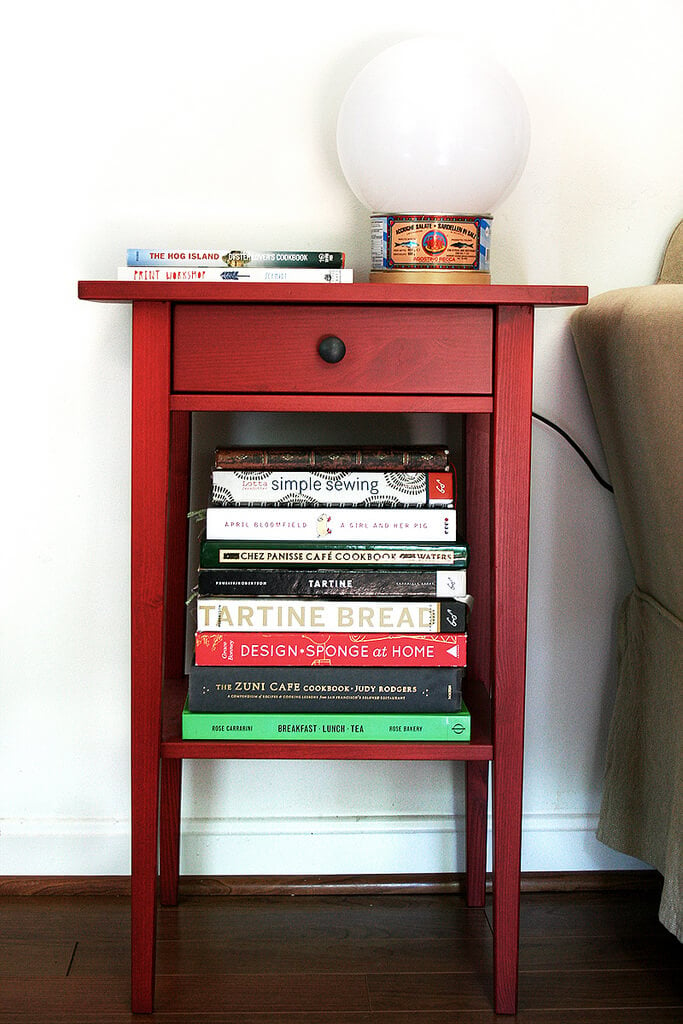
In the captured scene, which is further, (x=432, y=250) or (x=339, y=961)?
(x=339, y=961)

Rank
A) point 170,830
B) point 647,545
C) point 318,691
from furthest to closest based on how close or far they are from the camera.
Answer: point 170,830 < point 647,545 < point 318,691

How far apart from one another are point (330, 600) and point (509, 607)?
20 cm

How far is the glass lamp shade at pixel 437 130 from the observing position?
45.3 inches

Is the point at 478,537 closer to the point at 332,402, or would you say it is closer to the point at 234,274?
the point at 332,402

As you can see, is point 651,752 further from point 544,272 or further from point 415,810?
point 544,272

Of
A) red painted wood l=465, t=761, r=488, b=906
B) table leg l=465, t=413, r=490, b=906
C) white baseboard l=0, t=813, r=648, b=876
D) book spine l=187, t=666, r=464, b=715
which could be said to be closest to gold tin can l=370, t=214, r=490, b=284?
table leg l=465, t=413, r=490, b=906

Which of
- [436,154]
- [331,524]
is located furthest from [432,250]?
[331,524]

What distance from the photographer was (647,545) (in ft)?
4.20

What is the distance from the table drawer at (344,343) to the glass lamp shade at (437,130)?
168 millimetres

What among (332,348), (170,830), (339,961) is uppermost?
(332,348)

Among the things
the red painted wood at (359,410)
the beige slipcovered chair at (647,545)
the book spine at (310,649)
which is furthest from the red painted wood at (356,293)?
the book spine at (310,649)

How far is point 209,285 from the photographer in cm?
107

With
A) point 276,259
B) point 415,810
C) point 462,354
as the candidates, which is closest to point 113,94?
point 276,259

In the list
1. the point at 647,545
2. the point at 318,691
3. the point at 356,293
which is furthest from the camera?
the point at 647,545
